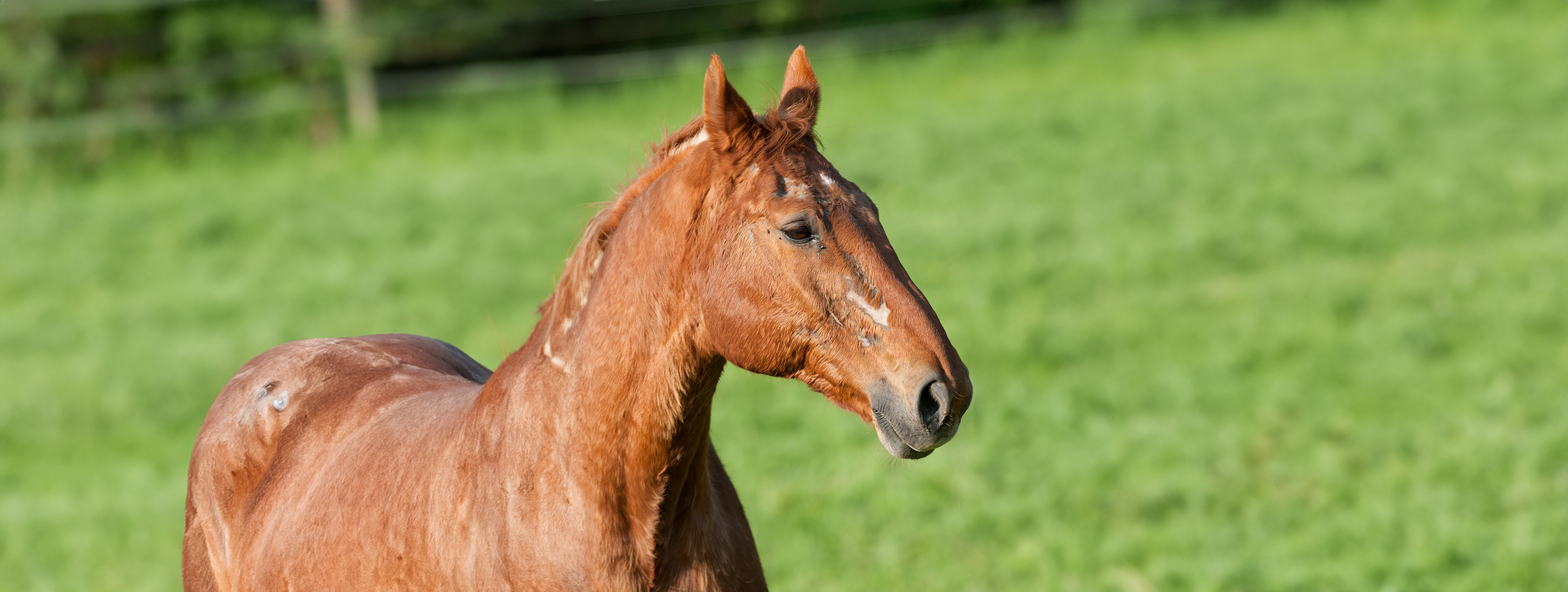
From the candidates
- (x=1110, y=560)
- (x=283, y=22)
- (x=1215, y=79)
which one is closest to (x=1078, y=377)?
(x=1110, y=560)

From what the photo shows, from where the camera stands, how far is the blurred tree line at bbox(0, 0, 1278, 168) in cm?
1440

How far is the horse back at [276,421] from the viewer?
3270 mm

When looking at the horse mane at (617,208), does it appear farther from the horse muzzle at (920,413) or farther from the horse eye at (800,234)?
the horse muzzle at (920,413)

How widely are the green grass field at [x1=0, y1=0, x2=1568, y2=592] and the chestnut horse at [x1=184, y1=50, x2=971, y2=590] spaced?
2.59ft

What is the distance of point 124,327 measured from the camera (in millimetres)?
10812

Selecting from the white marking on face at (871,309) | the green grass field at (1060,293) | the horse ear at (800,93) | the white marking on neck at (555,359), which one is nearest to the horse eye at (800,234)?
the white marking on face at (871,309)

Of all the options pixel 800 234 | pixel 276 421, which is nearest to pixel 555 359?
pixel 800 234

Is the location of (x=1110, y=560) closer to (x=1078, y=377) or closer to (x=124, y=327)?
(x=1078, y=377)

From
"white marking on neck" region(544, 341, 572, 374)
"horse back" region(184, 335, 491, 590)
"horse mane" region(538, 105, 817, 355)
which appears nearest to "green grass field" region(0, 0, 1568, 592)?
"horse mane" region(538, 105, 817, 355)

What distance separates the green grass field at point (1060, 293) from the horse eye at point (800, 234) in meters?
0.89

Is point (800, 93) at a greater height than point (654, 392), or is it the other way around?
point (800, 93)

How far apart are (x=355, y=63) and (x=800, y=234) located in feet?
45.1

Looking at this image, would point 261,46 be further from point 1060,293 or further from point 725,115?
point 725,115

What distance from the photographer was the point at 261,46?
15.3m
